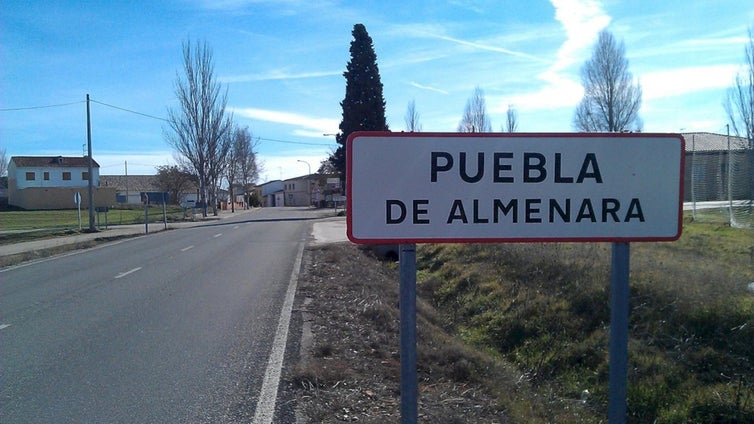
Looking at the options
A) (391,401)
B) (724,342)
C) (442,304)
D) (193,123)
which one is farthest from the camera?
(193,123)

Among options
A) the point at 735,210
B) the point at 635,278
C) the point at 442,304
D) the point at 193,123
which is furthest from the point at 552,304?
the point at 193,123

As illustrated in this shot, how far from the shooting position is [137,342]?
7656 mm

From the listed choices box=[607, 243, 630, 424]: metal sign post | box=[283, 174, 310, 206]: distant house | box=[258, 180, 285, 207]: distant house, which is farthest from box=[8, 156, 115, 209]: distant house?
box=[607, 243, 630, 424]: metal sign post

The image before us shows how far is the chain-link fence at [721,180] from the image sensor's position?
721 inches

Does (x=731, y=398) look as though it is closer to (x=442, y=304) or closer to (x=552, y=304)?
(x=552, y=304)

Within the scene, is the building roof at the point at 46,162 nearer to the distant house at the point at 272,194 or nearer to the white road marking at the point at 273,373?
the distant house at the point at 272,194

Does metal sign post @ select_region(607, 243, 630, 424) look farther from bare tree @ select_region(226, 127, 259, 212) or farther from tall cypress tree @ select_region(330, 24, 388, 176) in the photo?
bare tree @ select_region(226, 127, 259, 212)

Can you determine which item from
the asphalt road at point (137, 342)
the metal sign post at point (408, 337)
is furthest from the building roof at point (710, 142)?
the metal sign post at point (408, 337)

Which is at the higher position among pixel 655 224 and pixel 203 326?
pixel 655 224

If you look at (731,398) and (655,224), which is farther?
(731,398)

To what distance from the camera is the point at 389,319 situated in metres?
8.47

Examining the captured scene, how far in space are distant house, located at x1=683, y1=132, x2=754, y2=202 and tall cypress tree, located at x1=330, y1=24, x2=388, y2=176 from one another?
18.6 m

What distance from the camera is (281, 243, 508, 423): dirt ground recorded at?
5.00 m

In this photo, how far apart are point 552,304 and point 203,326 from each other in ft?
15.3
